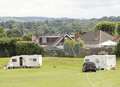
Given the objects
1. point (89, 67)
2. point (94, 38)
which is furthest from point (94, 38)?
point (89, 67)

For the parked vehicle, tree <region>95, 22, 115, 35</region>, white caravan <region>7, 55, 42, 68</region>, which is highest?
tree <region>95, 22, 115, 35</region>

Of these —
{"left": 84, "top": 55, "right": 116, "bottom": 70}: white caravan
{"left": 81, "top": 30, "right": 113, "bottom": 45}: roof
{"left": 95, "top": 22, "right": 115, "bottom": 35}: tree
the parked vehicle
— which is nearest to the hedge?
{"left": 81, "top": 30, "right": 113, "bottom": 45}: roof

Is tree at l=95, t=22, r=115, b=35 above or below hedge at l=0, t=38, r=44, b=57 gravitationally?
above

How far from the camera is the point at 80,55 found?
93250 mm

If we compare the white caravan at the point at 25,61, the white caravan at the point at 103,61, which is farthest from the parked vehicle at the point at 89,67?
the white caravan at the point at 25,61

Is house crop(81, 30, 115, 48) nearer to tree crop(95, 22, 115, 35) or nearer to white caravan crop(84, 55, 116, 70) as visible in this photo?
tree crop(95, 22, 115, 35)

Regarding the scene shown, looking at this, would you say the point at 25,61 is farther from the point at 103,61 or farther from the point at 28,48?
the point at 28,48

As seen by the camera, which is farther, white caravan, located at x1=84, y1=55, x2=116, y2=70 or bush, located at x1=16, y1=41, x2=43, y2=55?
bush, located at x1=16, y1=41, x2=43, y2=55

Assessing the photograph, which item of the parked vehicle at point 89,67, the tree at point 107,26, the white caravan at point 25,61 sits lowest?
the white caravan at point 25,61

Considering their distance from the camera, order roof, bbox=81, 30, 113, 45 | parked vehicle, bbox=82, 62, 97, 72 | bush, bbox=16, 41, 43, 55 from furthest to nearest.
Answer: roof, bbox=81, 30, 113, 45 → bush, bbox=16, 41, 43, 55 → parked vehicle, bbox=82, 62, 97, 72

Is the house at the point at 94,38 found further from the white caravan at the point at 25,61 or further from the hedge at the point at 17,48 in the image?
the white caravan at the point at 25,61

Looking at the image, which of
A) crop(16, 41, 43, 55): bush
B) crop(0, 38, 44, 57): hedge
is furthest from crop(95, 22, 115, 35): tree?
crop(16, 41, 43, 55): bush

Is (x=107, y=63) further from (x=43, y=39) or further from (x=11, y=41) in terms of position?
(x=43, y=39)

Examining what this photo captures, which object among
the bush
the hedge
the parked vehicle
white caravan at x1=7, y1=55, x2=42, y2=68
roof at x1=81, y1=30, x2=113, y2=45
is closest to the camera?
the parked vehicle
